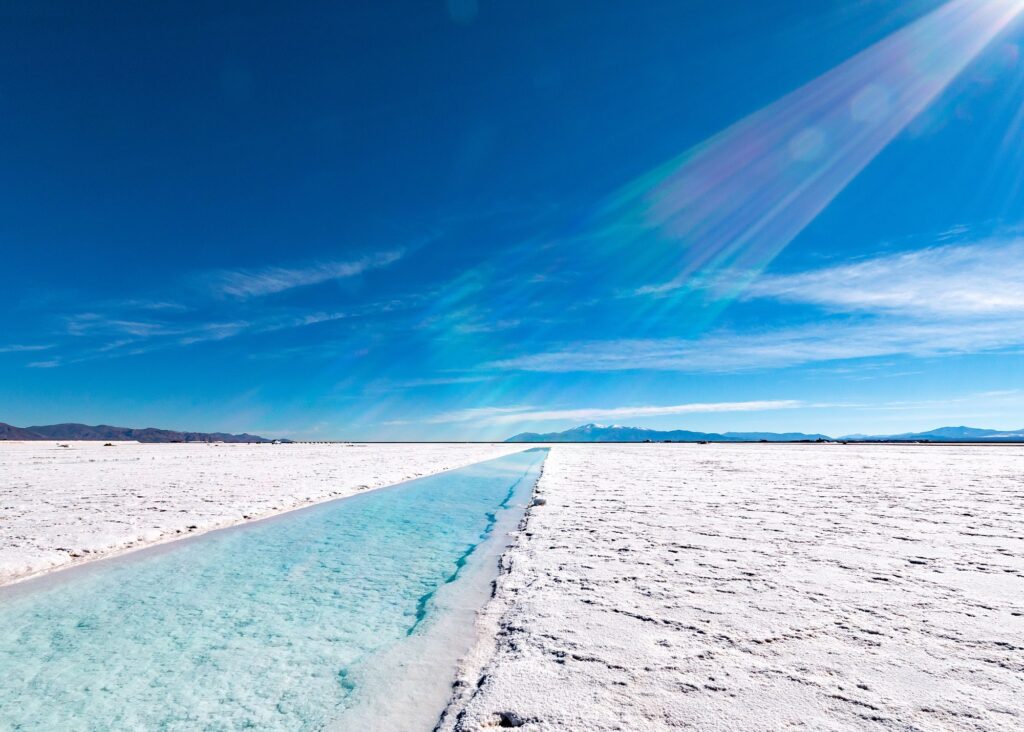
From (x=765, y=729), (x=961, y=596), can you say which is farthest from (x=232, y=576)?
(x=961, y=596)

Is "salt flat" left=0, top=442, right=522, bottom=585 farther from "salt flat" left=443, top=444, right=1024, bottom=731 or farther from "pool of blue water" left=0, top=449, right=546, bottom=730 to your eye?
"salt flat" left=443, top=444, right=1024, bottom=731

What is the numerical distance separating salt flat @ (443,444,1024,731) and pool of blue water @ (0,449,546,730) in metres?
1.10

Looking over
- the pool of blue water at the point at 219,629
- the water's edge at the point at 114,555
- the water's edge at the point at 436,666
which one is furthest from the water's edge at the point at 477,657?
the water's edge at the point at 114,555

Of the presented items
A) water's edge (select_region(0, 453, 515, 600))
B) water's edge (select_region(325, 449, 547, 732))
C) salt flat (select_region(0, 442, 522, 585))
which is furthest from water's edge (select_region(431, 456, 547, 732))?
salt flat (select_region(0, 442, 522, 585))

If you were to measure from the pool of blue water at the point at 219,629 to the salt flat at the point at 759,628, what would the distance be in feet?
3.61

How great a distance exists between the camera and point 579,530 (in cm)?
860

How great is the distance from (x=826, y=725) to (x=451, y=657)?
2625mm

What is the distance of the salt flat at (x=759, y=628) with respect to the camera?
2.95 m

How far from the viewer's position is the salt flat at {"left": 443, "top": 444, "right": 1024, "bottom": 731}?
9.68 ft

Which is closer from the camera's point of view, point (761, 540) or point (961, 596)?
point (961, 596)

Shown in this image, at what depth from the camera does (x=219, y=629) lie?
482 centimetres

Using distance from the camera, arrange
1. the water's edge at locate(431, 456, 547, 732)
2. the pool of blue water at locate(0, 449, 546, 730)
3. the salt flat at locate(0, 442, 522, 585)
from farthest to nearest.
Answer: the salt flat at locate(0, 442, 522, 585), the pool of blue water at locate(0, 449, 546, 730), the water's edge at locate(431, 456, 547, 732)

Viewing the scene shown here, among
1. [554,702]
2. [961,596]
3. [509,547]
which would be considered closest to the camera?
[554,702]

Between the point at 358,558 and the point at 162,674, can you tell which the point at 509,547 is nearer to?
the point at 358,558
